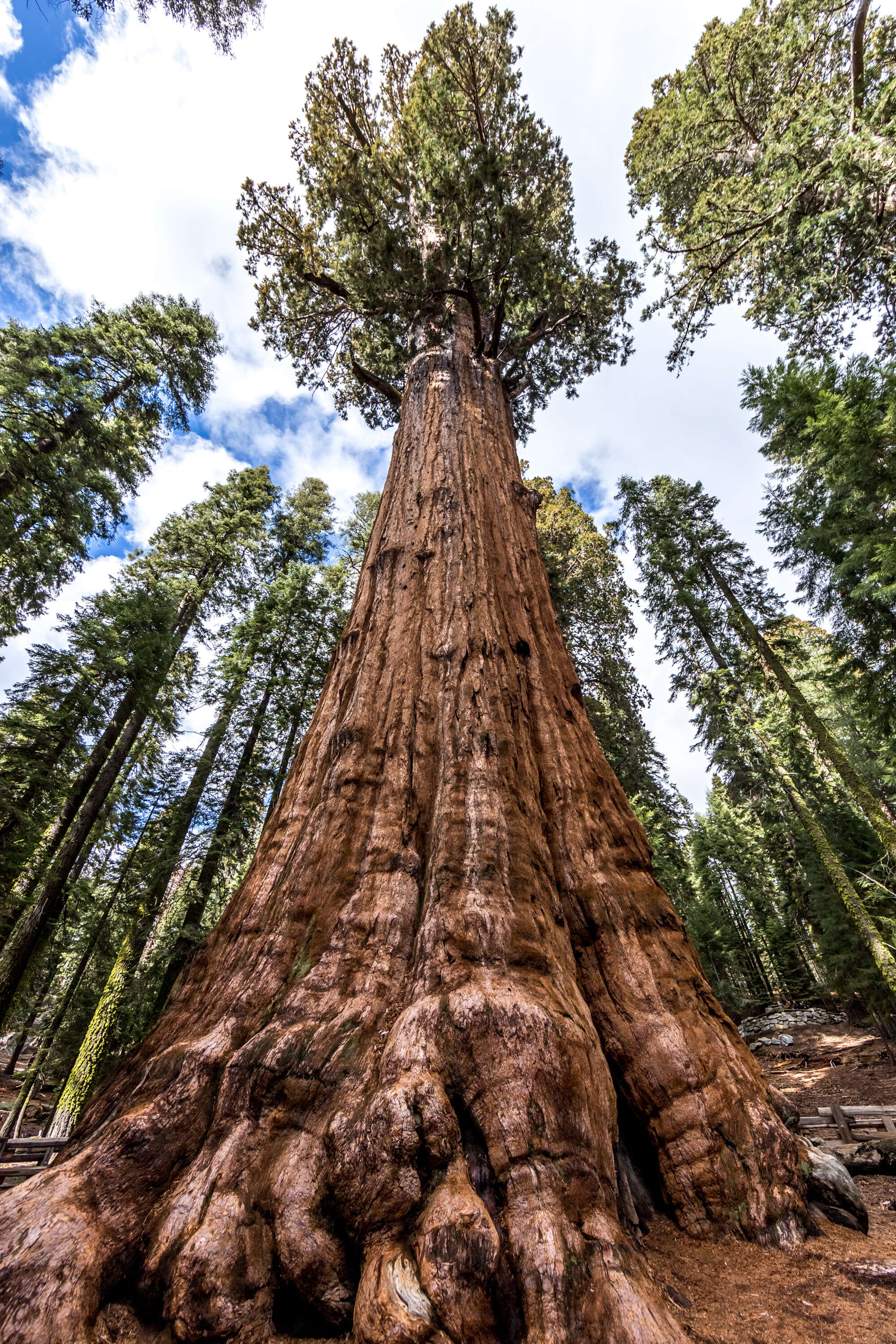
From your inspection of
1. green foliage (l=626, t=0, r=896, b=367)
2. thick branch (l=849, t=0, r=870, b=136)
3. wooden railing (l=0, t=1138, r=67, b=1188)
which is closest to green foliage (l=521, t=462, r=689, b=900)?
green foliage (l=626, t=0, r=896, b=367)

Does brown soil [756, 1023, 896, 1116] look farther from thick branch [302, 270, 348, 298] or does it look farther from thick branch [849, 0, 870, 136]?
thick branch [849, 0, 870, 136]

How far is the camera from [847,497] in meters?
10.7

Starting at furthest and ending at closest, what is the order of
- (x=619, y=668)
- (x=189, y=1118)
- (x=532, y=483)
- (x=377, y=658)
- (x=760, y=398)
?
(x=532, y=483) → (x=619, y=668) → (x=760, y=398) → (x=377, y=658) → (x=189, y=1118)

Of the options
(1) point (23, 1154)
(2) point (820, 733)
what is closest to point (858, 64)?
(2) point (820, 733)

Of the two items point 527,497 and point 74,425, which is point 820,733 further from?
point 74,425

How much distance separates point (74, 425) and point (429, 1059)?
13894 millimetres

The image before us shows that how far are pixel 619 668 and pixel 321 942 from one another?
12135 millimetres

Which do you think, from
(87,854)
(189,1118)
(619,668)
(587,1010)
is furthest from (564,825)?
(87,854)

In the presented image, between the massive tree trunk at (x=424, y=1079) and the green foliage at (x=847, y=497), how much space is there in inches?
358

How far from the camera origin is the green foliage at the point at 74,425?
390 inches

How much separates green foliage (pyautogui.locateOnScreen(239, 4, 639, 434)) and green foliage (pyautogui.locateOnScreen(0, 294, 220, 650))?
451 centimetres

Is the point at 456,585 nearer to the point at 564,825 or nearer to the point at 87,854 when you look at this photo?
the point at 564,825

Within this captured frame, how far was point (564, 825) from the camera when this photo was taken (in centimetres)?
361

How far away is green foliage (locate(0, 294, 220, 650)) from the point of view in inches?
390
